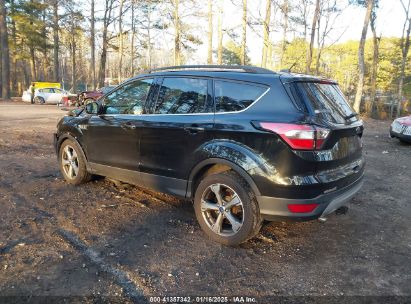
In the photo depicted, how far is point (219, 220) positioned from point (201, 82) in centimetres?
156

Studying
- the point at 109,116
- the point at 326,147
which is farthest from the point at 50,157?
the point at 326,147

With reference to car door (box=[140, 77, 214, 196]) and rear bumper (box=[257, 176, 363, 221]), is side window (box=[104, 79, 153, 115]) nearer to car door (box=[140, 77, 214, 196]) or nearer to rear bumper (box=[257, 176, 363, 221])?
car door (box=[140, 77, 214, 196])

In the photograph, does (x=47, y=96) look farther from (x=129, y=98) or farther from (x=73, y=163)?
(x=129, y=98)

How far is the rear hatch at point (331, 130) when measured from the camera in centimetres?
326

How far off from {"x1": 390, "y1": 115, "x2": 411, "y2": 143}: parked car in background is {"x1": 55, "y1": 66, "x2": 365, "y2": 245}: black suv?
7354 mm

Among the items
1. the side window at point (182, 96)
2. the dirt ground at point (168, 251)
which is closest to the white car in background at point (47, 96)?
the dirt ground at point (168, 251)

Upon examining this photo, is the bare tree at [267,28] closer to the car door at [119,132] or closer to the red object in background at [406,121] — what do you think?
the red object in background at [406,121]

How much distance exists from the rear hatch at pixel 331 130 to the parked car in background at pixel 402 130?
7.42m

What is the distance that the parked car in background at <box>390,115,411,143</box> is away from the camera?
33.0ft

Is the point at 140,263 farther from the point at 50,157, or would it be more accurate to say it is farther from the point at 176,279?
the point at 50,157

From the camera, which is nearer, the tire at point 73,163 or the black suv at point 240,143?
the black suv at point 240,143

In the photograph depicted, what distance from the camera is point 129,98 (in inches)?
184

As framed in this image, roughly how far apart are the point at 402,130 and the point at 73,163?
30.5ft

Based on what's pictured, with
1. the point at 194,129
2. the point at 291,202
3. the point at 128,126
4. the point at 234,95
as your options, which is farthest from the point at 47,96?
the point at 291,202
